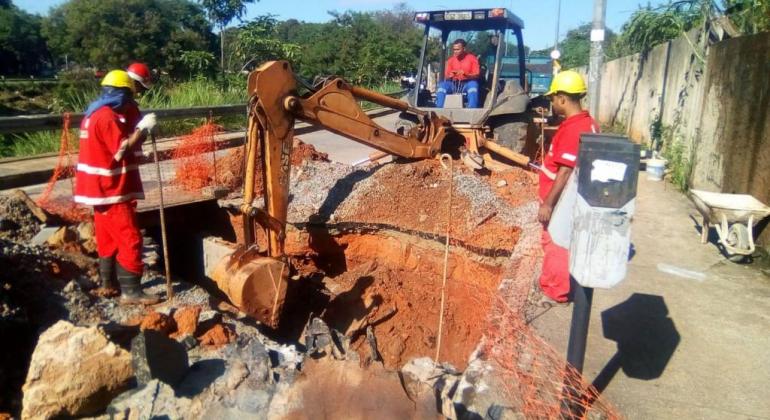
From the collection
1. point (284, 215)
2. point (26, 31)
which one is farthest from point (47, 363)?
point (26, 31)

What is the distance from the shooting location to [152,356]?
11.2 feet

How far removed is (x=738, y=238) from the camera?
615cm

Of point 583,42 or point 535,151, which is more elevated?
point 583,42

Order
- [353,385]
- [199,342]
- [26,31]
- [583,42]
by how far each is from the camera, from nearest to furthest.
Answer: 1. [353,385]
2. [199,342]
3. [583,42]
4. [26,31]

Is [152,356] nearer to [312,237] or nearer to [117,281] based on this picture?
[117,281]

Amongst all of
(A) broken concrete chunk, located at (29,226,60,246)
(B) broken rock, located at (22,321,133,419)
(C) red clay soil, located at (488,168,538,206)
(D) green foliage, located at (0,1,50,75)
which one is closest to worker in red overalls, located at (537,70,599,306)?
(C) red clay soil, located at (488,168,538,206)

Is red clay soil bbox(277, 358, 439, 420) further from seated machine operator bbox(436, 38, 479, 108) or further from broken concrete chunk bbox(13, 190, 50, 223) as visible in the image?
seated machine operator bbox(436, 38, 479, 108)

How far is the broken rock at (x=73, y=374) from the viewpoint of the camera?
3186 mm

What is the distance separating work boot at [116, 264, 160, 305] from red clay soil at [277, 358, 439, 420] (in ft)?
8.11

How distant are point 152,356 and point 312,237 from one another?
11.7ft

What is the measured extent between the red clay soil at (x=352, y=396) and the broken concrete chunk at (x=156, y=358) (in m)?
0.93

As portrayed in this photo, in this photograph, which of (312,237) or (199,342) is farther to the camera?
(312,237)

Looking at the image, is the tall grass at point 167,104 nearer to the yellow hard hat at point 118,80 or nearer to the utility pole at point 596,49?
the yellow hard hat at point 118,80

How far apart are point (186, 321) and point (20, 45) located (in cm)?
6501
